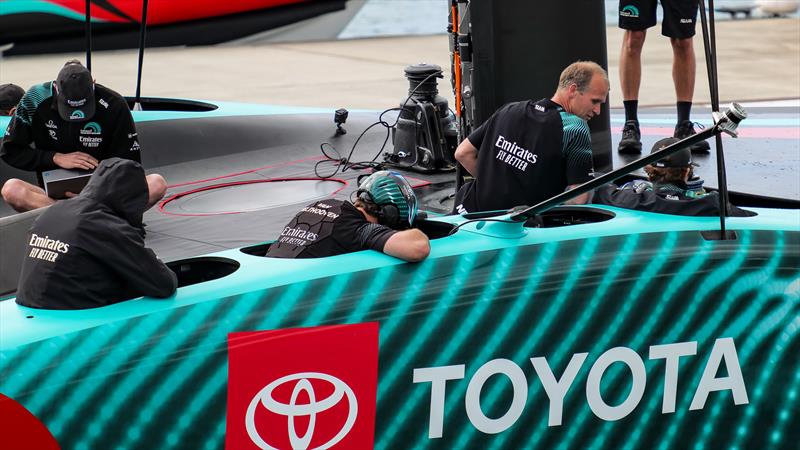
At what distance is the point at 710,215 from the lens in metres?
3.35

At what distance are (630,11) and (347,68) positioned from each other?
9.45 m

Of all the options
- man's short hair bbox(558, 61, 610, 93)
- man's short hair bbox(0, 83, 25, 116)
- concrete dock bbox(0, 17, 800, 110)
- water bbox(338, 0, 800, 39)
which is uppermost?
man's short hair bbox(558, 61, 610, 93)

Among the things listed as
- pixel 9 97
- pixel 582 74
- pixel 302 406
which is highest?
pixel 582 74

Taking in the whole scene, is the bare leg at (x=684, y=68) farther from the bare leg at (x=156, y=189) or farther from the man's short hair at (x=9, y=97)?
the man's short hair at (x=9, y=97)

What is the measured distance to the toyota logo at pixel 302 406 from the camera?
286 cm

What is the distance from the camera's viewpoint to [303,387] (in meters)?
2.88

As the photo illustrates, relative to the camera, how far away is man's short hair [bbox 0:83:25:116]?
6043 mm

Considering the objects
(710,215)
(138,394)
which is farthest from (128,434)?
(710,215)

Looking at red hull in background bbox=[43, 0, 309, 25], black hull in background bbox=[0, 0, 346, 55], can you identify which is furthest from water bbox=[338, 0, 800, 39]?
red hull in background bbox=[43, 0, 309, 25]

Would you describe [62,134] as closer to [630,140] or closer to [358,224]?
[358,224]

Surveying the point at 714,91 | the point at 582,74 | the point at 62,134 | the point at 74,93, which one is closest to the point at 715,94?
the point at 714,91

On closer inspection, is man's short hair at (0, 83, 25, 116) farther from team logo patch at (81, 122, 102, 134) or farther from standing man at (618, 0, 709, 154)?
standing man at (618, 0, 709, 154)

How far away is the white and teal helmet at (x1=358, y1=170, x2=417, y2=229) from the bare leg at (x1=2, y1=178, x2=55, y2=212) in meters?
2.74

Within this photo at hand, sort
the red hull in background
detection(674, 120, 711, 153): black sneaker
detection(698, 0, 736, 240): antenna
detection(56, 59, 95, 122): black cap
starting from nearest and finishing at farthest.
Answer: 1. detection(698, 0, 736, 240): antenna
2. detection(56, 59, 95, 122): black cap
3. detection(674, 120, 711, 153): black sneaker
4. the red hull in background
